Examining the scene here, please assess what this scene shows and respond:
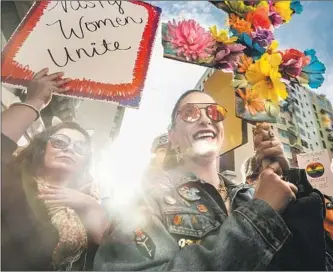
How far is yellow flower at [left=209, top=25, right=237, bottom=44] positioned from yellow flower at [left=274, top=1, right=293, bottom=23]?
551 mm

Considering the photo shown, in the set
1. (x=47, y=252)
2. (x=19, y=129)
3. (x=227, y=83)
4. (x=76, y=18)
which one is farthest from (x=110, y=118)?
(x=47, y=252)

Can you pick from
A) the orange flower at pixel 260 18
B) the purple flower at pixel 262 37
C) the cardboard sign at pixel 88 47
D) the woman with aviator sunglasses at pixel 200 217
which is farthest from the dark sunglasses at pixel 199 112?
the orange flower at pixel 260 18

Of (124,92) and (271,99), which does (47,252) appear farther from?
(271,99)

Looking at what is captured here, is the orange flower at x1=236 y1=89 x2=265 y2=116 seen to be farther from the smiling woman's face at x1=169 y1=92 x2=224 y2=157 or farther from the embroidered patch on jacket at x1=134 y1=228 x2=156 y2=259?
the embroidered patch on jacket at x1=134 y1=228 x2=156 y2=259

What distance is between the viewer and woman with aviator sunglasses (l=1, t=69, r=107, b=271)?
4.98 feet

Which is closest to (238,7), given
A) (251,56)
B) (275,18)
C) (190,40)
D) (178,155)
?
(275,18)

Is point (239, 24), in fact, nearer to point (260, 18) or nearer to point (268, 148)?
point (260, 18)

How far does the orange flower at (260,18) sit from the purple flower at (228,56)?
32cm

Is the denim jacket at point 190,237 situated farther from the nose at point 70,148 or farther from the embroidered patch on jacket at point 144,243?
the nose at point 70,148

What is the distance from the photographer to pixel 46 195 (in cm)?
174

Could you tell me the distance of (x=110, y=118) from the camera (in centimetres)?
299

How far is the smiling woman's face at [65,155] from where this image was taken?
1.90 m

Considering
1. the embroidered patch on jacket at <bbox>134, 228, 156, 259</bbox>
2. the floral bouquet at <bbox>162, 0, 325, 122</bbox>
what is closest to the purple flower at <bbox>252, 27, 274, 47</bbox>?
the floral bouquet at <bbox>162, 0, 325, 122</bbox>

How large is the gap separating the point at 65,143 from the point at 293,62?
179 cm
